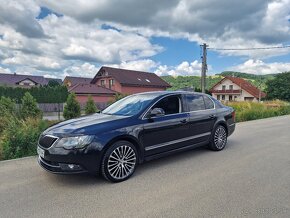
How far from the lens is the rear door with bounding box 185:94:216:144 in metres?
5.73

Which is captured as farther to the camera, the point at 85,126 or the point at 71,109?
the point at 71,109

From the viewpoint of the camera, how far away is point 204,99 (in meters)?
6.40

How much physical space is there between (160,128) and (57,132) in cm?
193

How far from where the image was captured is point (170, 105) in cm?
545

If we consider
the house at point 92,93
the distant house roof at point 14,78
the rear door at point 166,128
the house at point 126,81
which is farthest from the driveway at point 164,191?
the distant house roof at point 14,78

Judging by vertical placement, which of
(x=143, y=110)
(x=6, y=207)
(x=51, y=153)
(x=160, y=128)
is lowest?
(x=6, y=207)

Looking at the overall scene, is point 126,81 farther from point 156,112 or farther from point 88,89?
point 156,112

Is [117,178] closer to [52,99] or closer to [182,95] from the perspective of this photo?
[182,95]

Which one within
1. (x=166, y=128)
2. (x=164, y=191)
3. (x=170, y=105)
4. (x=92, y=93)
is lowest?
(x=164, y=191)

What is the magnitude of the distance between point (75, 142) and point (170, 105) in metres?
2.27

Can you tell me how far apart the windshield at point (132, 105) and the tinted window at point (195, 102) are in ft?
3.06

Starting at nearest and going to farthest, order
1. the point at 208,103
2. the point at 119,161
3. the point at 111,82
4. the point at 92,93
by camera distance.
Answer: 1. the point at 119,161
2. the point at 208,103
3. the point at 92,93
4. the point at 111,82

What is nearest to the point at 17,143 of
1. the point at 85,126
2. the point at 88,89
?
the point at 85,126

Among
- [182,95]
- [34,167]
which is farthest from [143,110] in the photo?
[34,167]
